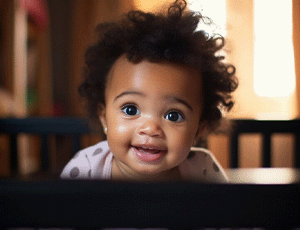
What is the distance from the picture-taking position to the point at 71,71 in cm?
250

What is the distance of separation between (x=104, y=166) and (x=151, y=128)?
0.75 feet

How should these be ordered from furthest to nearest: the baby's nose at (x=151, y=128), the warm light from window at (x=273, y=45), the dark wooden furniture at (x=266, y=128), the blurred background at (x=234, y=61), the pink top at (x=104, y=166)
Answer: the warm light from window at (x=273, y=45) → the blurred background at (x=234, y=61) → the dark wooden furniture at (x=266, y=128) → the pink top at (x=104, y=166) → the baby's nose at (x=151, y=128)

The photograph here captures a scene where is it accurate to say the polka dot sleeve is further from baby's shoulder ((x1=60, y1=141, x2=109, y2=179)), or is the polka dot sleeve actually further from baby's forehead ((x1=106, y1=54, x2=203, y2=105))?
baby's forehead ((x1=106, y1=54, x2=203, y2=105))

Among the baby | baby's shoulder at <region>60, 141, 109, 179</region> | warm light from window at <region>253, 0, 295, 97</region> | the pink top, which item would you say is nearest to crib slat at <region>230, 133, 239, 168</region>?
the pink top

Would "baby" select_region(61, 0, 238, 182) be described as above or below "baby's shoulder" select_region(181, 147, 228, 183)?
above

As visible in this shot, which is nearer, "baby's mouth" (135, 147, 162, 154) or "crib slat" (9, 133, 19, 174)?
"baby's mouth" (135, 147, 162, 154)

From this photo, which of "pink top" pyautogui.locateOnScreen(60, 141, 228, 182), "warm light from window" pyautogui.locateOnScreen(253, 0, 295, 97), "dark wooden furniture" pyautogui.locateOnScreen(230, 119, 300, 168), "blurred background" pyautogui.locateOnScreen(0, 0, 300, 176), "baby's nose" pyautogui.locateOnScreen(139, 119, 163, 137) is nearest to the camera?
"baby's nose" pyautogui.locateOnScreen(139, 119, 163, 137)

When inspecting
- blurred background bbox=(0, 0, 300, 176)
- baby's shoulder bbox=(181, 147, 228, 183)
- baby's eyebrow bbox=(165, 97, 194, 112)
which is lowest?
baby's shoulder bbox=(181, 147, 228, 183)

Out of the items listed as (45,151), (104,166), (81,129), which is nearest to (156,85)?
(104,166)

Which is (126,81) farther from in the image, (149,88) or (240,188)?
(240,188)

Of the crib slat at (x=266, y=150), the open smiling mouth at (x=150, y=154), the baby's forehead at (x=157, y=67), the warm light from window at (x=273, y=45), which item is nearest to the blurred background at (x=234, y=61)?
the warm light from window at (x=273, y=45)

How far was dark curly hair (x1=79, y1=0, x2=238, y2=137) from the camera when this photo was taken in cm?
55

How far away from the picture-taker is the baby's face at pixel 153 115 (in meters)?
0.52

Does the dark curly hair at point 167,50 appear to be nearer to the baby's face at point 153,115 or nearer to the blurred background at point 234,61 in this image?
the baby's face at point 153,115
